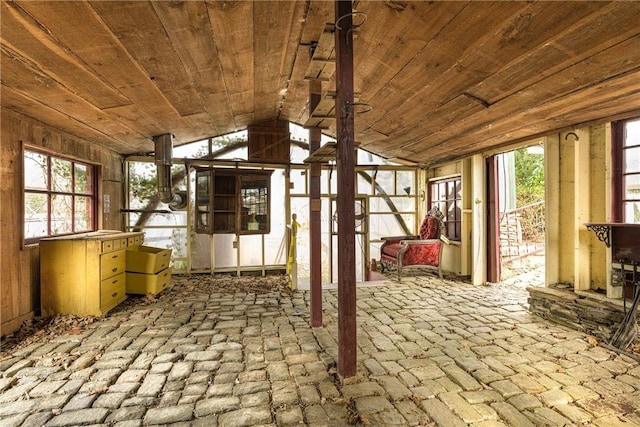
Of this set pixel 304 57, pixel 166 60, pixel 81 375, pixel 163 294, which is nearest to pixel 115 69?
pixel 166 60

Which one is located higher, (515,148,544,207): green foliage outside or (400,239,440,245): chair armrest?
(515,148,544,207): green foliage outside

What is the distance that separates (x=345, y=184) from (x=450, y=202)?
466cm

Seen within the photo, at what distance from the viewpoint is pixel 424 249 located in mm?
5629

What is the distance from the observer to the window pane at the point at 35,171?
11.5 ft

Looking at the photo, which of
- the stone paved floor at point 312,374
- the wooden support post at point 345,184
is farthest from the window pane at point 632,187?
the wooden support post at point 345,184

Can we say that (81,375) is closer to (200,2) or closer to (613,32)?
(200,2)

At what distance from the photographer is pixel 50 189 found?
12.8ft

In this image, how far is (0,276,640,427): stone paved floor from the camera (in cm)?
193

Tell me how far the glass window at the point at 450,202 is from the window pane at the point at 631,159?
2627mm

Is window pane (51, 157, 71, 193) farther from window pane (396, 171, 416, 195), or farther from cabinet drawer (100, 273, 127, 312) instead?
window pane (396, 171, 416, 195)

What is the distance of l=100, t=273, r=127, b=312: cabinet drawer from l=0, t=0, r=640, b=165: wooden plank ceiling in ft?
6.29

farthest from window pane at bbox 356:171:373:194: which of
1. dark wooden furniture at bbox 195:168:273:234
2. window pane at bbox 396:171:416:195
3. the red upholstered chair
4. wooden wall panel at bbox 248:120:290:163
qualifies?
dark wooden furniture at bbox 195:168:273:234

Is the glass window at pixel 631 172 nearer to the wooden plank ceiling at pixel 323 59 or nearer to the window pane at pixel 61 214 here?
the wooden plank ceiling at pixel 323 59

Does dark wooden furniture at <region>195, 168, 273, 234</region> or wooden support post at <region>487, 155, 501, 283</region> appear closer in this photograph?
wooden support post at <region>487, 155, 501, 283</region>
